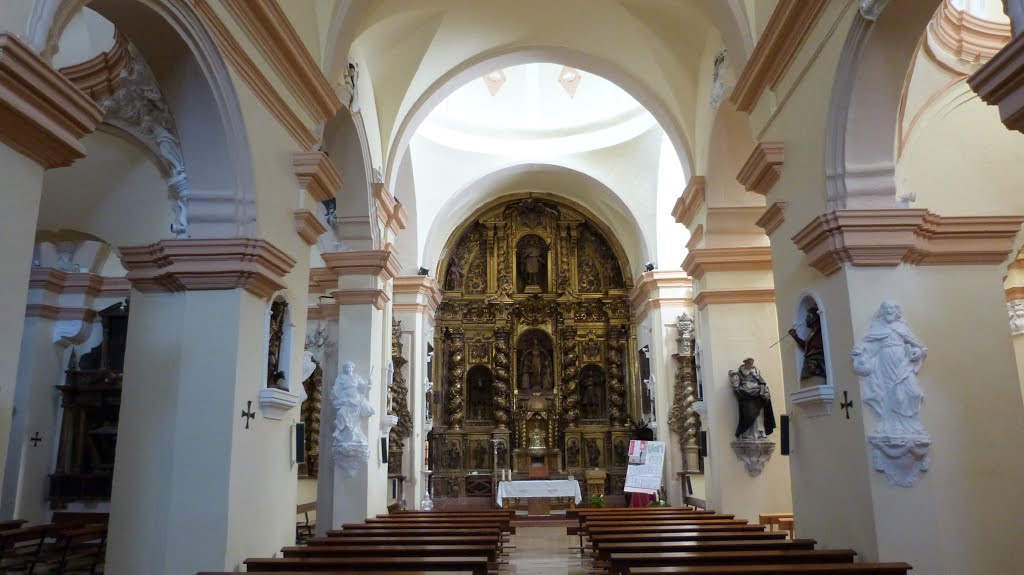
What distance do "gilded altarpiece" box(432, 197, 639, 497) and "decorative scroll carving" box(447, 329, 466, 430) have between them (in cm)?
2

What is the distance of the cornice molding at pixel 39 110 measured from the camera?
336cm

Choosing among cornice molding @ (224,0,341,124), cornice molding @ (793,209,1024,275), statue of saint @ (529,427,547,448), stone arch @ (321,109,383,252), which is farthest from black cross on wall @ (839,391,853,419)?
statue of saint @ (529,427,547,448)

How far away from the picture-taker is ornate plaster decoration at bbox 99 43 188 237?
602 cm

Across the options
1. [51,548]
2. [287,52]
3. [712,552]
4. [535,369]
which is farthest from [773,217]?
[535,369]

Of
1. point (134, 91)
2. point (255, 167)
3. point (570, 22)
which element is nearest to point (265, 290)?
point (255, 167)

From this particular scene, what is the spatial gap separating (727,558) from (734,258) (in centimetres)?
528

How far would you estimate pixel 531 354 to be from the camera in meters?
18.1

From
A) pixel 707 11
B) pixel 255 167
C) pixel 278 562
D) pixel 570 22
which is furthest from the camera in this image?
pixel 570 22

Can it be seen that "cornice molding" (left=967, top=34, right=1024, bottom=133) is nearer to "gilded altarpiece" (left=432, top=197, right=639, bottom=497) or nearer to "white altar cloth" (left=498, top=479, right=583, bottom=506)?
"white altar cloth" (left=498, top=479, right=583, bottom=506)

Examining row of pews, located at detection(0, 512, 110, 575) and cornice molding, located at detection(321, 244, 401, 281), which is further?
cornice molding, located at detection(321, 244, 401, 281)

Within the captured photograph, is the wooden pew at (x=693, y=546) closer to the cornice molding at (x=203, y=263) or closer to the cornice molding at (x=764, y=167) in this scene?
the cornice molding at (x=764, y=167)

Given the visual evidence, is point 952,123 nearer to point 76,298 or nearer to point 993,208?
point 993,208

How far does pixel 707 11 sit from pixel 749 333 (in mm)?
3837

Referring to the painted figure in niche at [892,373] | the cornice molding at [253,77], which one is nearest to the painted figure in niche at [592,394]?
the cornice molding at [253,77]
